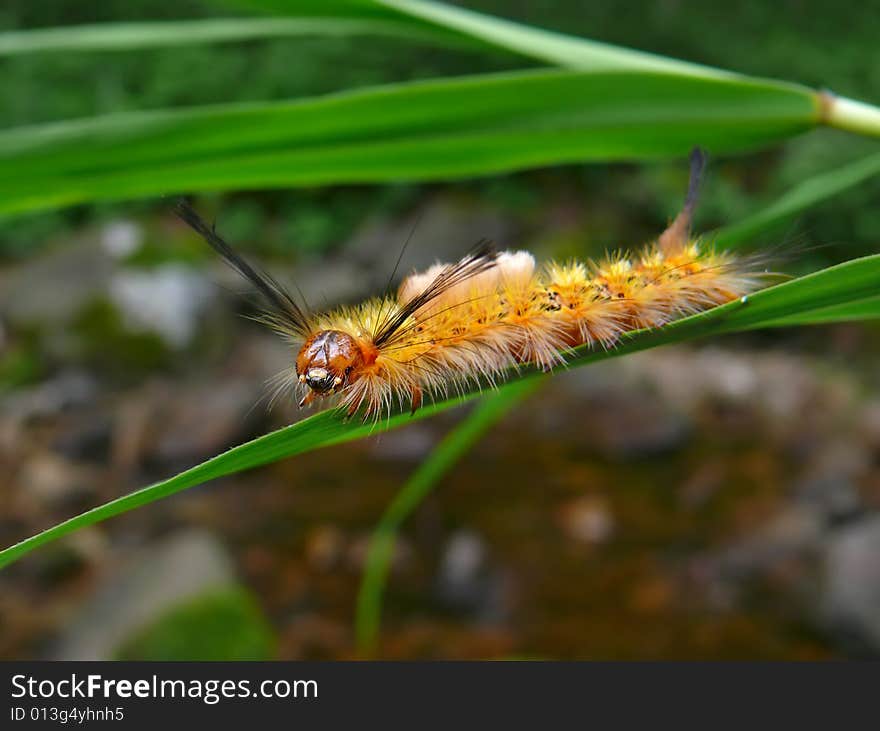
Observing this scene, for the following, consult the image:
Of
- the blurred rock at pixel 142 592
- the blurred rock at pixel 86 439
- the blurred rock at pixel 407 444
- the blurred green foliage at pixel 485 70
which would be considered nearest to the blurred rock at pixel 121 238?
the blurred green foliage at pixel 485 70

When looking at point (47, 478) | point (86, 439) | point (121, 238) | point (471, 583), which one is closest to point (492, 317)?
point (471, 583)

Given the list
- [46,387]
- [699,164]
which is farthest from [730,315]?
[46,387]

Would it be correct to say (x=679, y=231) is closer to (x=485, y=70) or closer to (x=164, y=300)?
(x=164, y=300)

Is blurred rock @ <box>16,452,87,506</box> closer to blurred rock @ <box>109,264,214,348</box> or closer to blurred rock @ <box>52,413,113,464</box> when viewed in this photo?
blurred rock @ <box>52,413,113,464</box>

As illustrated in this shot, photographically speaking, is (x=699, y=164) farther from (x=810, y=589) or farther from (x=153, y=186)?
(x=810, y=589)

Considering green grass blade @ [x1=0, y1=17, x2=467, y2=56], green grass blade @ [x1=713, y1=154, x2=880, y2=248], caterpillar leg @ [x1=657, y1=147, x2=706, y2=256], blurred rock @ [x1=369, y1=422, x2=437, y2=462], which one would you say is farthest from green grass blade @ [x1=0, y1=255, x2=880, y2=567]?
blurred rock @ [x1=369, y1=422, x2=437, y2=462]
